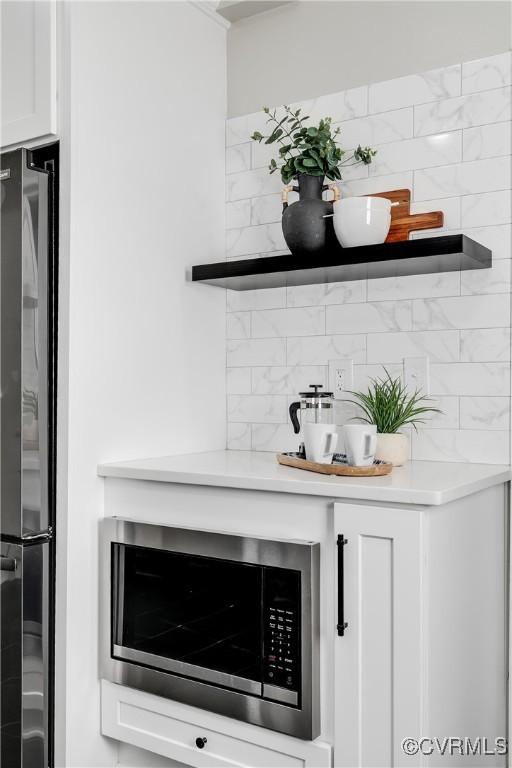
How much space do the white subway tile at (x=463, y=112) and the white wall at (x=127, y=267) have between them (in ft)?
2.30

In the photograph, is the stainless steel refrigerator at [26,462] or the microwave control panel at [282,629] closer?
the microwave control panel at [282,629]

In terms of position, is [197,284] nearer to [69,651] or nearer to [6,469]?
[6,469]

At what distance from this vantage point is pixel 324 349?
83.7 inches

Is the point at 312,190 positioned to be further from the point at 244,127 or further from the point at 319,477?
the point at 319,477

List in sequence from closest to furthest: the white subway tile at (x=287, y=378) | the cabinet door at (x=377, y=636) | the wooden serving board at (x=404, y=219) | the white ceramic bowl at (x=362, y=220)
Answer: the cabinet door at (x=377, y=636) < the white ceramic bowl at (x=362, y=220) < the wooden serving board at (x=404, y=219) < the white subway tile at (x=287, y=378)

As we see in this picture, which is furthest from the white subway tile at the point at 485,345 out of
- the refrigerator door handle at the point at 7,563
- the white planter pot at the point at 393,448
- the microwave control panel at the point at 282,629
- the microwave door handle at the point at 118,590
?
the refrigerator door handle at the point at 7,563

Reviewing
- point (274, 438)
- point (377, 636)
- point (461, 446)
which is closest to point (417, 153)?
point (461, 446)

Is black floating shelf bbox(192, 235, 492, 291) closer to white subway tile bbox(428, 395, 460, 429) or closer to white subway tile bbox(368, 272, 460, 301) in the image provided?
white subway tile bbox(368, 272, 460, 301)

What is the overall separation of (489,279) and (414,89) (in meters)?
0.60

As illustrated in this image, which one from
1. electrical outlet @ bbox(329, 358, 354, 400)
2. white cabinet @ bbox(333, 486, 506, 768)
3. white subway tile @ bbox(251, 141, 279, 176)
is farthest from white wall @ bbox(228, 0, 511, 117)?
white cabinet @ bbox(333, 486, 506, 768)

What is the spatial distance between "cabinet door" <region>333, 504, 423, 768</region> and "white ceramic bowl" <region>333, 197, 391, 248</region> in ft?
2.44

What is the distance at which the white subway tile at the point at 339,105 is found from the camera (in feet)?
6.78

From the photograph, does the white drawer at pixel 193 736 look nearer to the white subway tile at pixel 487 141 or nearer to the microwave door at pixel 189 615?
the microwave door at pixel 189 615

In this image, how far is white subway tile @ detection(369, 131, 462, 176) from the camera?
1.91 meters
